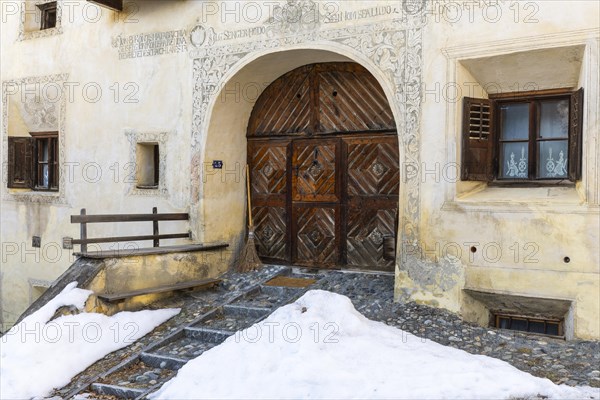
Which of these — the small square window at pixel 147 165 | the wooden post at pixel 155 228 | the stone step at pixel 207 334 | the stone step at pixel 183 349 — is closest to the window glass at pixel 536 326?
the stone step at pixel 207 334

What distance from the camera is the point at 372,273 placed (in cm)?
827

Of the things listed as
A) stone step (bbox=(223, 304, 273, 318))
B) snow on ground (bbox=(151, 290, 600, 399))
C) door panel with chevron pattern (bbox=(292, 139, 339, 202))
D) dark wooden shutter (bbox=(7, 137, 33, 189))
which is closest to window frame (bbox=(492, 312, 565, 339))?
snow on ground (bbox=(151, 290, 600, 399))

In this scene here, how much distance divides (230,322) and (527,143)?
13.3 ft

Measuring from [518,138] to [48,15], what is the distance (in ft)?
28.3

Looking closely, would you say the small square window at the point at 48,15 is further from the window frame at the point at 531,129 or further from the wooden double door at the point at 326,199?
the window frame at the point at 531,129

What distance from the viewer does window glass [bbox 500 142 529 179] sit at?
7086 mm

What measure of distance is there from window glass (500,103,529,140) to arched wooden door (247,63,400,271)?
1.54m

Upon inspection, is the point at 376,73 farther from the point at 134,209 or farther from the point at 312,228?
the point at 134,209

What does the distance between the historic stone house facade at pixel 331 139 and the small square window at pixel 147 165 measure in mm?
39

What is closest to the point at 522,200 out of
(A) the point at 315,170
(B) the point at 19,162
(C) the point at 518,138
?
(C) the point at 518,138

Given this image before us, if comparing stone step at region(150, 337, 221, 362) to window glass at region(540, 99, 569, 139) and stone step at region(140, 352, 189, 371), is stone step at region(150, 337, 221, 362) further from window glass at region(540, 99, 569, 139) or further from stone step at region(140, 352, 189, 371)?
window glass at region(540, 99, 569, 139)

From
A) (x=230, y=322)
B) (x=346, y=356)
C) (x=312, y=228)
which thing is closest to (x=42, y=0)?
(x=312, y=228)

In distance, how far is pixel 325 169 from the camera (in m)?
8.79

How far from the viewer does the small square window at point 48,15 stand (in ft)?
36.0
